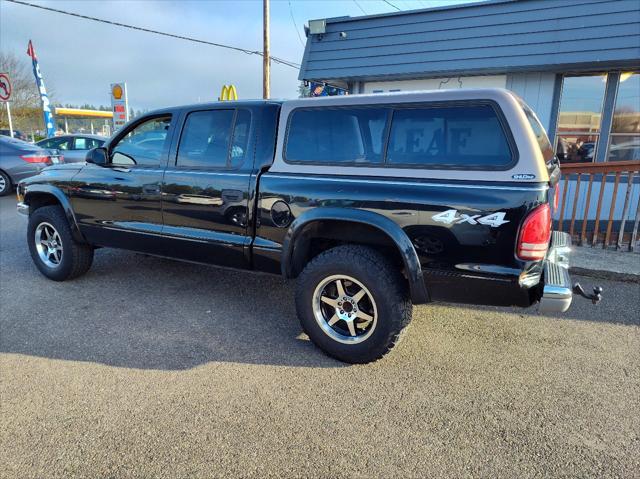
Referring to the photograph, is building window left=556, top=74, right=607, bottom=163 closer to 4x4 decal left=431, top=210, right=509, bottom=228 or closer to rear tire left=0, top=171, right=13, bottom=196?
4x4 decal left=431, top=210, right=509, bottom=228

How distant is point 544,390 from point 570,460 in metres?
0.64

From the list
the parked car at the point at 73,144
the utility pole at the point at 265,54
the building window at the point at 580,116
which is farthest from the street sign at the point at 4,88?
the building window at the point at 580,116

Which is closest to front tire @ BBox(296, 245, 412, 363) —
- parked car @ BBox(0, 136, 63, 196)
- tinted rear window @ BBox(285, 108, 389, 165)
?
tinted rear window @ BBox(285, 108, 389, 165)

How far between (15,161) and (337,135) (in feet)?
33.7

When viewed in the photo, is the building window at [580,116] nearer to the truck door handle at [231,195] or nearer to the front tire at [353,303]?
the front tire at [353,303]

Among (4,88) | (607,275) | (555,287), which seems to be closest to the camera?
(555,287)

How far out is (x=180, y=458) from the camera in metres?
2.16

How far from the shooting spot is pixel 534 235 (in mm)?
2453

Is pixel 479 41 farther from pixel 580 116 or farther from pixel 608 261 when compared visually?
pixel 608 261

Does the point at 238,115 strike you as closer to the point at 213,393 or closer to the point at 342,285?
the point at 342,285

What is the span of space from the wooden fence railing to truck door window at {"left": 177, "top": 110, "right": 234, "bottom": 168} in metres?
4.13

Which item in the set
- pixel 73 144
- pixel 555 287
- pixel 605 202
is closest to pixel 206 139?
pixel 555 287

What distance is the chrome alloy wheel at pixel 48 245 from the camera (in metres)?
4.59

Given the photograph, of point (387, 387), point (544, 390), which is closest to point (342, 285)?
point (387, 387)
